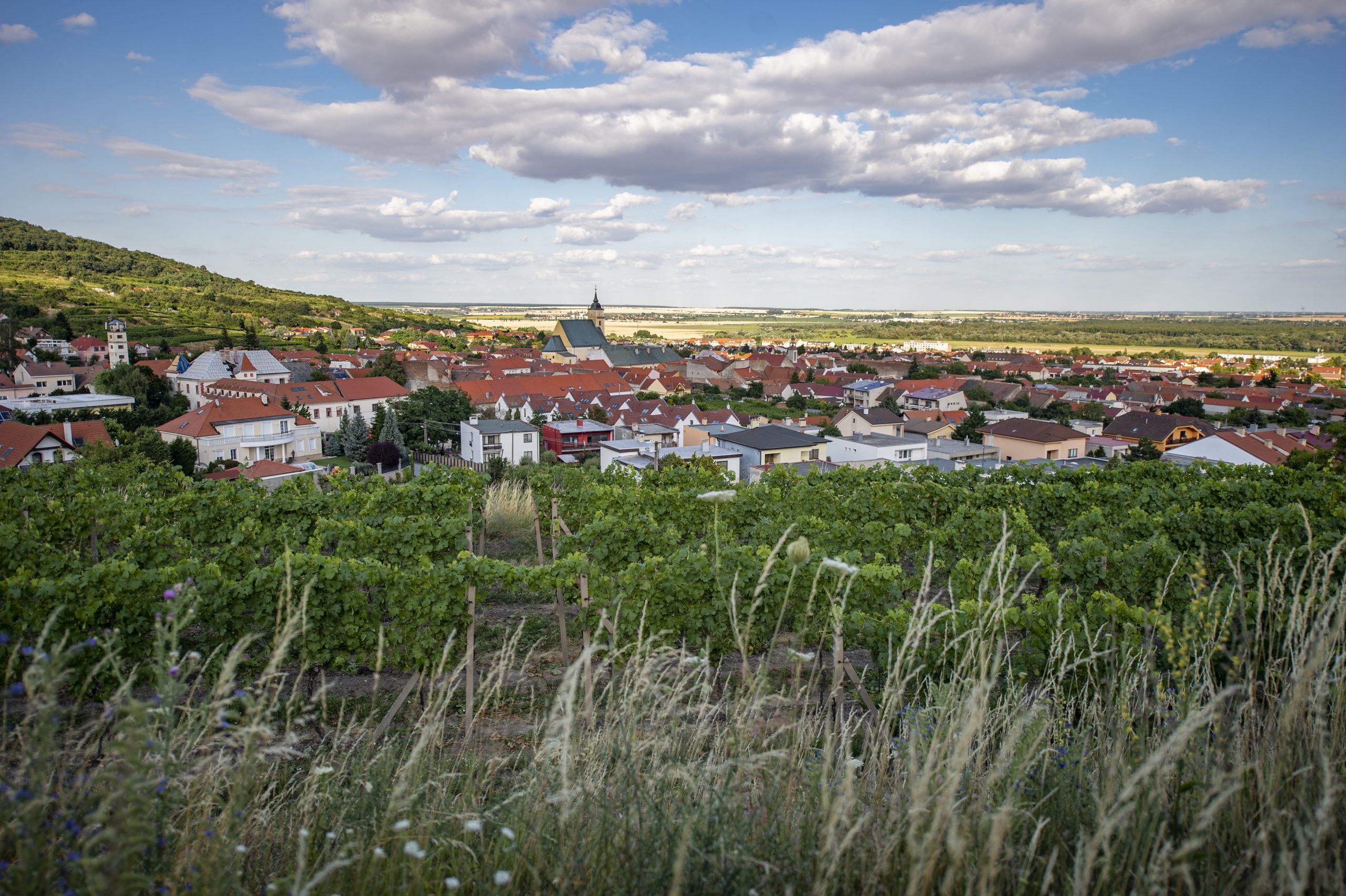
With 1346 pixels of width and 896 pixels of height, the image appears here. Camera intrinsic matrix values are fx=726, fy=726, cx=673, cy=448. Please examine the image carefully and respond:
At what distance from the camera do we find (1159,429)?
60.7 meters

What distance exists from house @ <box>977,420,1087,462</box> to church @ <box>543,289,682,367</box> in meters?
79.5

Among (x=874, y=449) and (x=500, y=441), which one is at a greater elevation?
(x=500, y=441)

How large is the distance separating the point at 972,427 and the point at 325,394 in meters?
58.4

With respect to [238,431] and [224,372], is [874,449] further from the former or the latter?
[224,372]

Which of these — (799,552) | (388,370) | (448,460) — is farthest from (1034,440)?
(388,370)

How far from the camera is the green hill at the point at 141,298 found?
111 m

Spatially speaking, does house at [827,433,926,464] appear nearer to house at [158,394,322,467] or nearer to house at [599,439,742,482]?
house at [599,439,742,482]

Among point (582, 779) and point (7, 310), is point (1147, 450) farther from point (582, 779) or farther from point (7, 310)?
point (7, 310)

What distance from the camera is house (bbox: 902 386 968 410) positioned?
84875mm

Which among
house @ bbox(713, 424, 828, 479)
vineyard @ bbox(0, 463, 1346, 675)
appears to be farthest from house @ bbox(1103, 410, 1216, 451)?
vineyard @ bbox(0, 463, 1346, 675)

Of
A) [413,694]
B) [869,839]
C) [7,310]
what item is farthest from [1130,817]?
[7,310]

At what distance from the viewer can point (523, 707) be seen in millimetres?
7289

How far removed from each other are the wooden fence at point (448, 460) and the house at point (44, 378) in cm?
5289

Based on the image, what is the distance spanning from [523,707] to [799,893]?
5.55 metres
